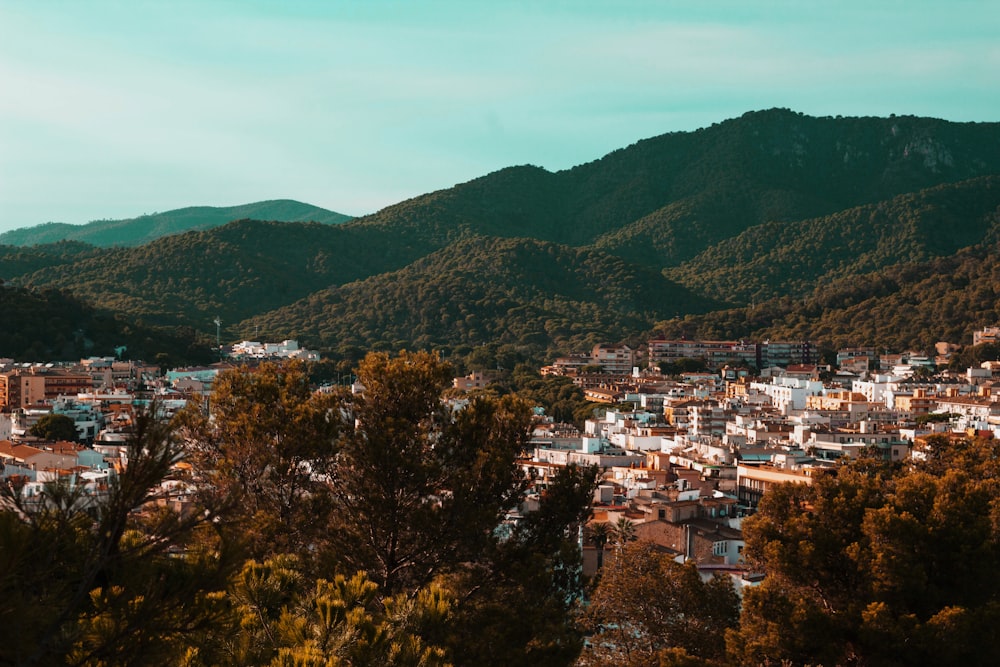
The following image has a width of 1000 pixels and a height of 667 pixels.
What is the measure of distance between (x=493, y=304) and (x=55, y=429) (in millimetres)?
69327

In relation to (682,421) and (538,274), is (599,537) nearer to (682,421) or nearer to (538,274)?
(682,421)

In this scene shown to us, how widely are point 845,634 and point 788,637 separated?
761 mm

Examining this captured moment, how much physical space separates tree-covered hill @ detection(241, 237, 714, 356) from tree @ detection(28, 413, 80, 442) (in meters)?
45.9

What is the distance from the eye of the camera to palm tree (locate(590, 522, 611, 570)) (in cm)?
2138

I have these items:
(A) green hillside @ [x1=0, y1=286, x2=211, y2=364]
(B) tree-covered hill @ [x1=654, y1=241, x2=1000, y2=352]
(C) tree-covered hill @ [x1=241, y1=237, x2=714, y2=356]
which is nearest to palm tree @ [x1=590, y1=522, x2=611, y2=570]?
(A) green hillside @ [x1=0, y1=286, x2=211, y2=364]

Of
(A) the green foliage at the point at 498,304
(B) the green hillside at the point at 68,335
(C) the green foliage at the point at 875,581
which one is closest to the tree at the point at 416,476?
(C) the green foliage at the point at 875,581

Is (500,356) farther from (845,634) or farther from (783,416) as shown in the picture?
(845,634)

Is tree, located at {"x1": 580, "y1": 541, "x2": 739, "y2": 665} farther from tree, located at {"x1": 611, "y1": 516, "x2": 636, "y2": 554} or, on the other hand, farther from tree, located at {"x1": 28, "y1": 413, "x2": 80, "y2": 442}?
tree, located at {"x1": 28, "y1": 413, "x2": 80, "y2": 442}

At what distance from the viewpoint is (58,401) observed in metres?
48.6

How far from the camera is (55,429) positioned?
41656mm

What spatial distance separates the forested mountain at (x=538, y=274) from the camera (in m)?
100

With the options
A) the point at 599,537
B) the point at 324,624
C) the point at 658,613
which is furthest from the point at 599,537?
the point at 324,624

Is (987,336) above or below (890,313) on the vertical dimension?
below

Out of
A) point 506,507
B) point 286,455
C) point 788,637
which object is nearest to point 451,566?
point 506,507
